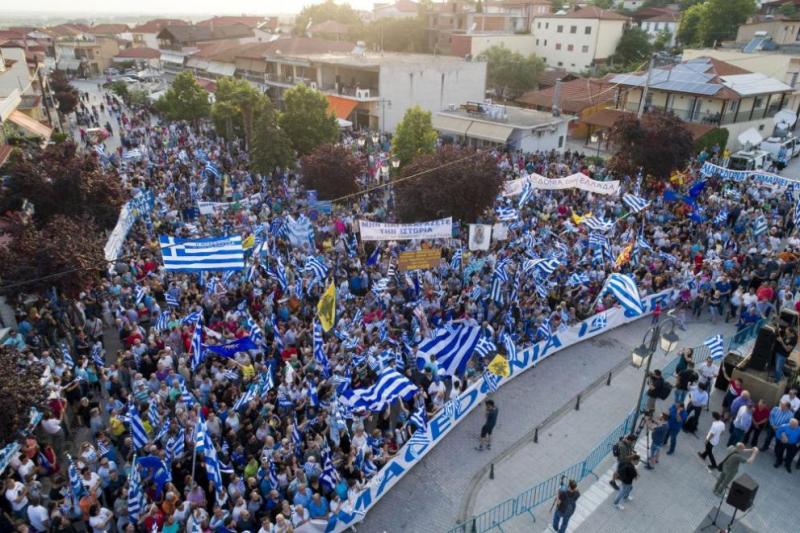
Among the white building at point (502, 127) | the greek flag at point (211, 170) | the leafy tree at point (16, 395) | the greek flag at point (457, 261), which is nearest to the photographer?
the leafy tree at point (16, 395)

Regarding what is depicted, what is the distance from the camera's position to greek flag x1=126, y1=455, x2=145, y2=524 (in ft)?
30.6

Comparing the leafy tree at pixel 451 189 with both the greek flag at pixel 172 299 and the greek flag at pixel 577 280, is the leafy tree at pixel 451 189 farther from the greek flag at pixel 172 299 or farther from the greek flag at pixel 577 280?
the greek flag at pixel 172 299

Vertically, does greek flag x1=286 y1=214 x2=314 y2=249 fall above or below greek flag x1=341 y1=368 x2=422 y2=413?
above

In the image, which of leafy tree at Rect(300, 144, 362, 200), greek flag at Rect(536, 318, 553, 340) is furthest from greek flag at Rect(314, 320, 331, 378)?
leafy tree at Rect(300, 144, 362, 200)

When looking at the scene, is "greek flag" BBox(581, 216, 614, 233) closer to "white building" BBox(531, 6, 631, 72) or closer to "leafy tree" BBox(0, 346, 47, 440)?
"leafy tree" BBox(0, 346, 47, 440)

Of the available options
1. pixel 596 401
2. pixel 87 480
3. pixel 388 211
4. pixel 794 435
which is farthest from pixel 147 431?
pixel 388 211

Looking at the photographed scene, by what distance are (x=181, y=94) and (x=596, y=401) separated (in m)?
37.6

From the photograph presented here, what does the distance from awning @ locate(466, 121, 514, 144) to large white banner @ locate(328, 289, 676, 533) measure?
65.5 feet

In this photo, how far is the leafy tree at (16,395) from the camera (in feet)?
31.1

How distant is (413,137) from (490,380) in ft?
62.8

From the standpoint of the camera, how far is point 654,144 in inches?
1027

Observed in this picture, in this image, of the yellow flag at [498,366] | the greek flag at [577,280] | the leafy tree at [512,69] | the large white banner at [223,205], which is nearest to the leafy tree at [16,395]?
the yellow flag at [498,366]

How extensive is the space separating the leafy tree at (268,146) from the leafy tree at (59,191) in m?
9.67

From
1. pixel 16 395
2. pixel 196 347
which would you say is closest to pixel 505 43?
pixel 196 347
